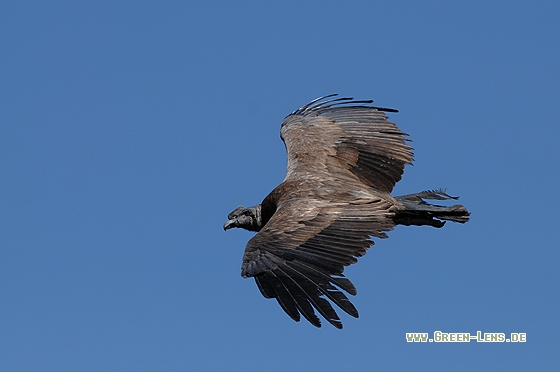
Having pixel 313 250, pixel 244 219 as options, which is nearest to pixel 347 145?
pixel 244 219

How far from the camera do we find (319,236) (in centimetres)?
996

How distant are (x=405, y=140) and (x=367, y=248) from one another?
362 centimetres

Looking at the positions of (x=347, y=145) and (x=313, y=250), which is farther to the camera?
(x=347, y=145)

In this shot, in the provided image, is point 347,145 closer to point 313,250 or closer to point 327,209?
point 327,209

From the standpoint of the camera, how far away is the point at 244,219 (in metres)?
12.3

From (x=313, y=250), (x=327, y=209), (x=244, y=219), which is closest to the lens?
(x=313, y=250)

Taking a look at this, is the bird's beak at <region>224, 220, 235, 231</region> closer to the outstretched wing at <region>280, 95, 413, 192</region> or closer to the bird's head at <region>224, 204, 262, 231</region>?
the bird's head at <region>224, 204, 262, 231</region>

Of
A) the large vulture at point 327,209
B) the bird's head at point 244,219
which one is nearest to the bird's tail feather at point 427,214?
the large vulture at point 327,209

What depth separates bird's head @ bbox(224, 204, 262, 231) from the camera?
12245 mm

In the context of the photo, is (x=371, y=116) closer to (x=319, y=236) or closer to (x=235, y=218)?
(x=235, y=218)

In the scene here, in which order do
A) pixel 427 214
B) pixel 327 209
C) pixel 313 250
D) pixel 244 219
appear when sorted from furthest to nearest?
pixel 244 219, pixel 427 214, pixel 327 209, pixel 313 250

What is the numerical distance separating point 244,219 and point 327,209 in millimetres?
1922

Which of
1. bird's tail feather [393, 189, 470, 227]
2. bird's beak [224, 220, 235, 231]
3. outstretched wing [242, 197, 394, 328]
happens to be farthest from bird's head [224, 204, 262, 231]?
bird's tail feather [393, 189, 470, 227]

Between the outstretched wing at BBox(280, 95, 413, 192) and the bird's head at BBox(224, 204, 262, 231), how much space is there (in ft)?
2.15
